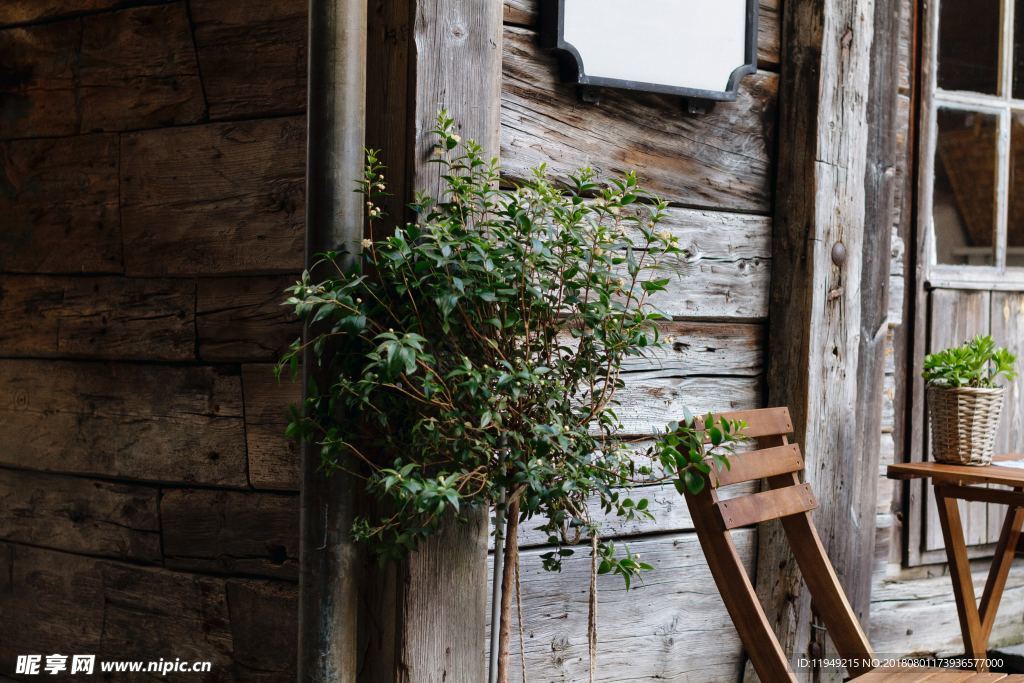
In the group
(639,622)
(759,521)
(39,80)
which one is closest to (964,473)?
(759,521)

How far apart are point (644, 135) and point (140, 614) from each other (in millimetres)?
1863

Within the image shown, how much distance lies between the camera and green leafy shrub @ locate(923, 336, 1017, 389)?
302 centimetres

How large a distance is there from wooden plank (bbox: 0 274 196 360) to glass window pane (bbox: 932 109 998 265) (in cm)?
264

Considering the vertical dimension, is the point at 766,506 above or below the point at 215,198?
below

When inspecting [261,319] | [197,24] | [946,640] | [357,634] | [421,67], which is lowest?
[946,640]

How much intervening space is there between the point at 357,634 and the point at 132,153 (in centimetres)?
142

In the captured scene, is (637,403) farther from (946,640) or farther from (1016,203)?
(1016,203)

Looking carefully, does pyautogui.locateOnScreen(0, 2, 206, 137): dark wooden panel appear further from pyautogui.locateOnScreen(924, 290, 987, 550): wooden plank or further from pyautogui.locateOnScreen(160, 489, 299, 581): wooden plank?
pyautogui.locateOnScreen(924, 290, 987, 550): wooden plank

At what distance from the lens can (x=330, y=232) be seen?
229 centimetres

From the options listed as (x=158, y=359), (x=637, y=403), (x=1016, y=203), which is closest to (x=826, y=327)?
(x=637, y=403)

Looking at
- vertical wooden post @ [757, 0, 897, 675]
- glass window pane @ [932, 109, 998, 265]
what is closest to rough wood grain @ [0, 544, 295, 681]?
vertical wooden post @ [757, 0, 897, 675]

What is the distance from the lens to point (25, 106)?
3.13m

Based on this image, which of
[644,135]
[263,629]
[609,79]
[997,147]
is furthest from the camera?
[997,147]

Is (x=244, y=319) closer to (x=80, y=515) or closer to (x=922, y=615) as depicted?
(x=80, y=515)
